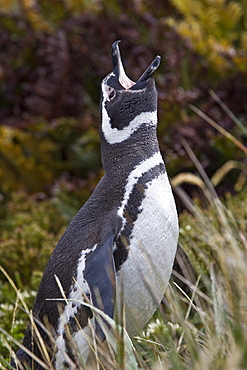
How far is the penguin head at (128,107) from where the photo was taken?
2578mm

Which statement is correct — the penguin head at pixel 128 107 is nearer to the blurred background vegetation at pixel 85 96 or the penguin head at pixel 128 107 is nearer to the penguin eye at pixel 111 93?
the penguin eye at pixel 111 93

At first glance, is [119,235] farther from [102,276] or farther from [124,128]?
[124,128]

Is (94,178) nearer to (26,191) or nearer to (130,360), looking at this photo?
(26,191)

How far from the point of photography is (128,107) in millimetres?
2586

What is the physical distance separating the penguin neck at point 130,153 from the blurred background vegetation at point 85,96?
1.06 metres

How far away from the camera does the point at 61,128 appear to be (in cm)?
559

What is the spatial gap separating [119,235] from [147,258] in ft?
0.44

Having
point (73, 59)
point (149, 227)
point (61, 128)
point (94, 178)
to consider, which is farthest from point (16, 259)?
point (73, 59)

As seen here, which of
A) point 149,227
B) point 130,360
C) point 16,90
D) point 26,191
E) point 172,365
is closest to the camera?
point 172,365

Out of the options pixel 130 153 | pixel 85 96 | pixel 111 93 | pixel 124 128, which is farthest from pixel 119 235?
pixel 85 96

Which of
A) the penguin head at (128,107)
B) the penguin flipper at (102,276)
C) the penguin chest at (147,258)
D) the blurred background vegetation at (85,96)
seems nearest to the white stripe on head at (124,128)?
the penguin head at (128,107)

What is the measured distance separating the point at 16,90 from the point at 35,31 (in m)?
0.64

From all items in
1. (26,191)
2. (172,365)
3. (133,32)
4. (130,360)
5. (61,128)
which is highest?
(172,365)

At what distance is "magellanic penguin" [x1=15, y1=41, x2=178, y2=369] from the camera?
237 cm
